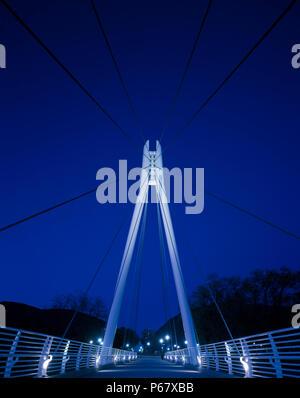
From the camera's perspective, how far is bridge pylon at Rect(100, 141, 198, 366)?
13.9m

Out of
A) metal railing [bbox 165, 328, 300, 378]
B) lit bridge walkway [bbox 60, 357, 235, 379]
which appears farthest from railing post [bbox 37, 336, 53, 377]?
metal railing [bbox 165, 328, 300, 378]

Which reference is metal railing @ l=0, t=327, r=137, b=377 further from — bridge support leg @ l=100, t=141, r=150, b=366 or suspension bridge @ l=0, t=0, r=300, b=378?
bridge support leg @ l=100, t=141, r=150, b=366

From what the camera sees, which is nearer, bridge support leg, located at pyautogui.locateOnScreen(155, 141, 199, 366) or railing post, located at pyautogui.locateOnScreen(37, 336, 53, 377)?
railing post, located at pyautogui.locateOnScreen(37, 336, 53, 377)

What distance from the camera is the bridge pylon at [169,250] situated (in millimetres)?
13867

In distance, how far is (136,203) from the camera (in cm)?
1638

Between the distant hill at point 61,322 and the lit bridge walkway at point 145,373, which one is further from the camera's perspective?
the distant hill at point 61,322

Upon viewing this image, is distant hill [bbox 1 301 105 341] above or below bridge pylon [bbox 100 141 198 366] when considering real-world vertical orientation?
below

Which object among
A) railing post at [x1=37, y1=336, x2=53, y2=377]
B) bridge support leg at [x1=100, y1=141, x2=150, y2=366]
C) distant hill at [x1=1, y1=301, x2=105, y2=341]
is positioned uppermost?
bridge support leg at [x1=100, y1=141, x2=150, y2=366]

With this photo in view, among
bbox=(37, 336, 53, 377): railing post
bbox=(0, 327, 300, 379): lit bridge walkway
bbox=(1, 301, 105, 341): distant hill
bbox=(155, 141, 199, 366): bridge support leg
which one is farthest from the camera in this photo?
bbox=(1, 301, 105, 341): distant hill

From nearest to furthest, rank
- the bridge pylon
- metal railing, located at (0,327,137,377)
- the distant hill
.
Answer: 1. metal railing, located at (0,327,137,377)
2. the bridge pylon
3. the distant hill

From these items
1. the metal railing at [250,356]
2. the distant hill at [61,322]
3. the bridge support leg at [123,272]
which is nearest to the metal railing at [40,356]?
the bridge support leg at [123,272]

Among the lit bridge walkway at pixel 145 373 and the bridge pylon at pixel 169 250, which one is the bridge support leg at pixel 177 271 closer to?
the bridge pylon at pixel 169 250
